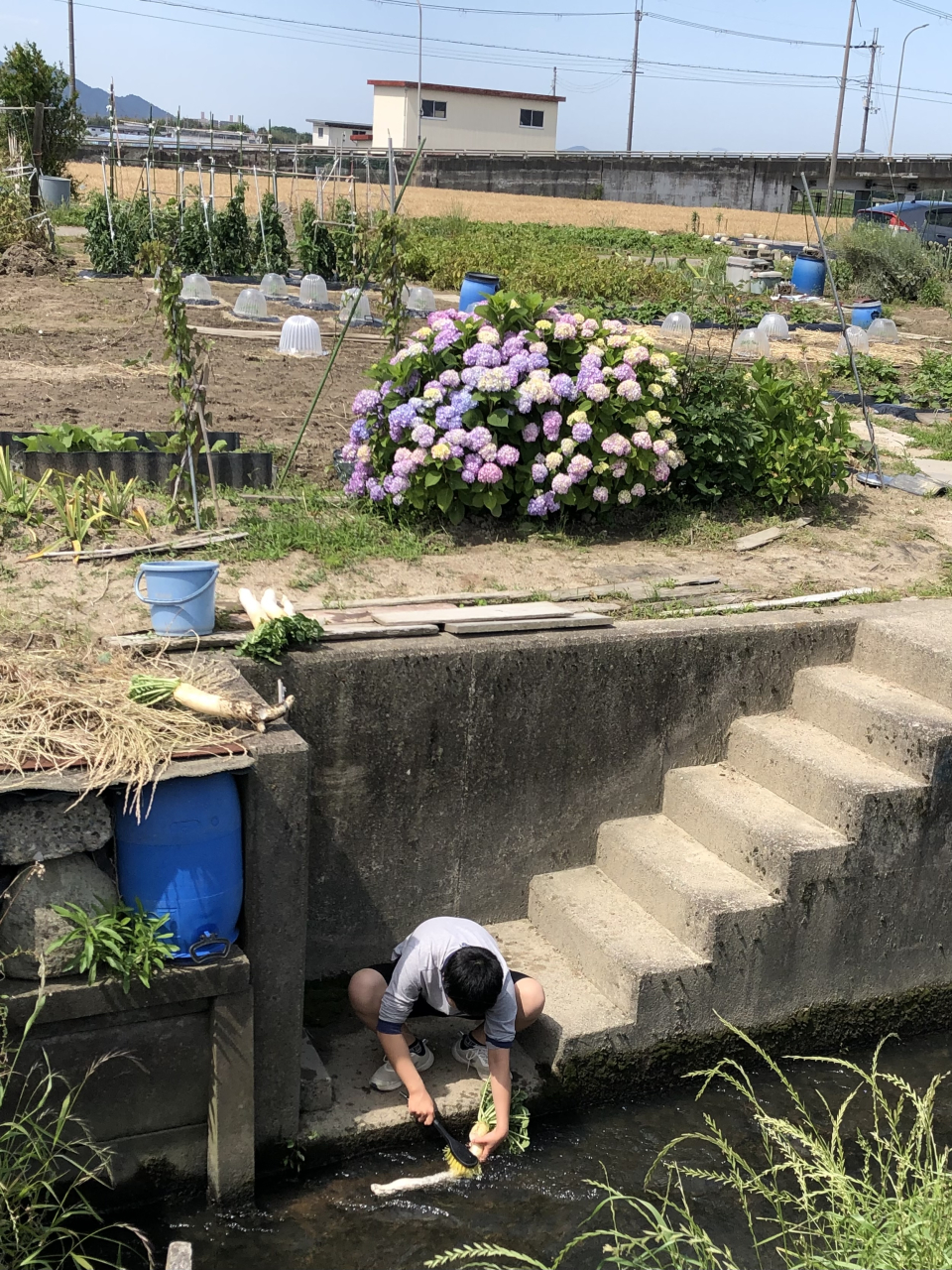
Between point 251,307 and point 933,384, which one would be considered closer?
point 933,384

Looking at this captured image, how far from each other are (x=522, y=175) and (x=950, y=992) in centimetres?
4558

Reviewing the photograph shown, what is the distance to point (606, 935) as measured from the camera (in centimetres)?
496

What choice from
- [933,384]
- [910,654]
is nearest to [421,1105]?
[910,654]

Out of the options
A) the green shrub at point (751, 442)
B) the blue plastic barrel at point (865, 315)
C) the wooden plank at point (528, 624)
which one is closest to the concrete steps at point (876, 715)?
the wooden plank at point (528, 624)

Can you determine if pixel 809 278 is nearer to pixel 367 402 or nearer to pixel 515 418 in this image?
pixel 515 418

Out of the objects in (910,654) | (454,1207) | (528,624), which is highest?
(528,624)

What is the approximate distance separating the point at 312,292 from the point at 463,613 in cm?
1091

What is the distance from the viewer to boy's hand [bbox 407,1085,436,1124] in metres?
4.23

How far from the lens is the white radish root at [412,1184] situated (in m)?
4.17

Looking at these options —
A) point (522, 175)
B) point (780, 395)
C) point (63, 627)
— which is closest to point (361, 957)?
point (63, 627)

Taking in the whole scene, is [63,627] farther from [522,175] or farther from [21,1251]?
[522,175]

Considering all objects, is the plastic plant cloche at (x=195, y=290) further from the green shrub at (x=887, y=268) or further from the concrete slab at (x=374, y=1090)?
the concrete slab at (x=374, y=1090)

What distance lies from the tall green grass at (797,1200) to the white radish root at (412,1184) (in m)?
0.33

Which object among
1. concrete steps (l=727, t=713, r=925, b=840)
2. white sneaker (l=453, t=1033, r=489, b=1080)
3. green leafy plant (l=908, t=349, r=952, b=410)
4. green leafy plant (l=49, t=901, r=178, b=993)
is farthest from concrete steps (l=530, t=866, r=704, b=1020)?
green leafy plant (l=908, t=349, r=952, b=410)
